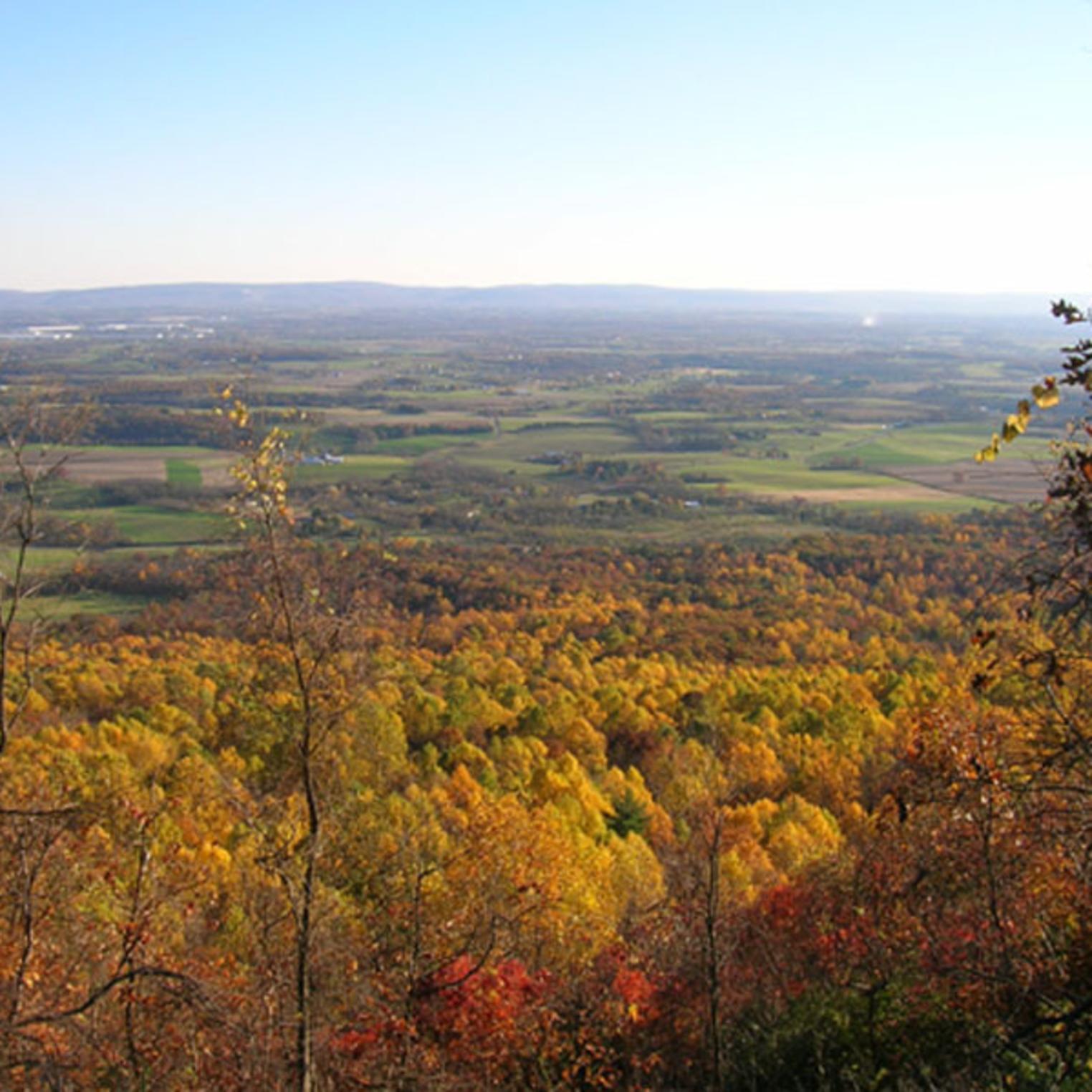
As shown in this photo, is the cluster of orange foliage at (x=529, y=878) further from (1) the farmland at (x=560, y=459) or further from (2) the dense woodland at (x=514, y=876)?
(1) the farmland at (x=560, y=459)

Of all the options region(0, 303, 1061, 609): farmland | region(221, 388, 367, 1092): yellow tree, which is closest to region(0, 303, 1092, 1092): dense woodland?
region(221, 388, 367, 1092): yellow tree

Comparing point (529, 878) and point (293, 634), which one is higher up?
point (293, 634)

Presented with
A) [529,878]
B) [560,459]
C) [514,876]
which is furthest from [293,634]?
[560,459]

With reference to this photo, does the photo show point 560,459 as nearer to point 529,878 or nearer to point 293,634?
point 529,878

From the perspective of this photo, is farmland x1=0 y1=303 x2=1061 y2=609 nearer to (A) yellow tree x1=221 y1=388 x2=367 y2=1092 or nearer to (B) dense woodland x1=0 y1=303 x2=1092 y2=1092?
(B) dense woodland x1=0 y1=303 x2=1092 y2=1092

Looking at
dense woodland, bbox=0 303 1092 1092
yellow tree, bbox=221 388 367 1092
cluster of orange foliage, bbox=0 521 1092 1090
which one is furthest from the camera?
cluster of orange foliage, bbox=0 521 1092 1090

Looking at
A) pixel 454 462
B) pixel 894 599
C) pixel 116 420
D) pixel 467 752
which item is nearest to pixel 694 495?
pixel 454 462

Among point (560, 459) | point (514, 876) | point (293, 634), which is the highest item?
point (293, 634)

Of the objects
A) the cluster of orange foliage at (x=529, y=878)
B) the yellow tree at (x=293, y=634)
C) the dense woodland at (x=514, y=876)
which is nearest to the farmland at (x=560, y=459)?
the cluster of orange foliage at (x=529, y=878)
